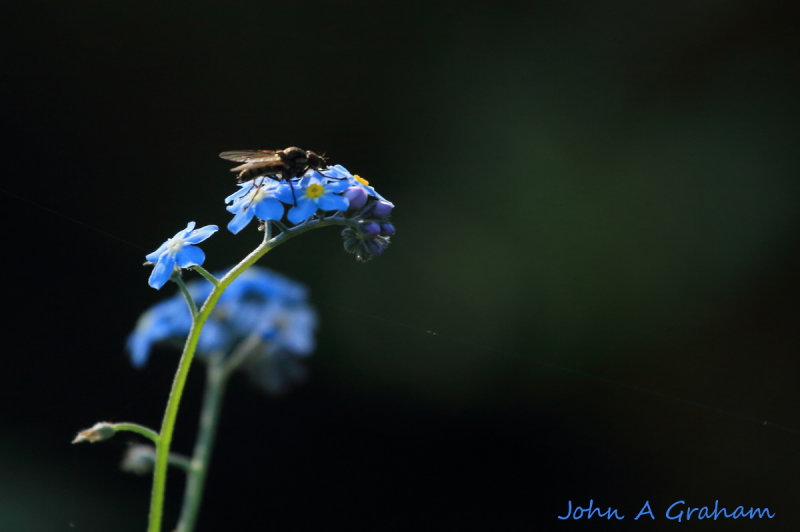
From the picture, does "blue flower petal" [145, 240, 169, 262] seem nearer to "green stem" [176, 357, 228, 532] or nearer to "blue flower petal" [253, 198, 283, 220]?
"blue flower petal" [253, 198, 283, 220]

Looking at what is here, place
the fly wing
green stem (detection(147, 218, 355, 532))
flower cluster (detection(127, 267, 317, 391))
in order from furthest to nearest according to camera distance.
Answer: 1. flower cluster (detection(127, 267, 317, 391))
2. the fly wing
3. green stem (detection(147, 218, 355, 532))

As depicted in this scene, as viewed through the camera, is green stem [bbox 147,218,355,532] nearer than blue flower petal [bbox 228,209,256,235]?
Yes

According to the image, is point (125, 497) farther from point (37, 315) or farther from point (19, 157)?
point (19, 157)

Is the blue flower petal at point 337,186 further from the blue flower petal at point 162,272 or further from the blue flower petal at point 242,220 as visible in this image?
the blue flower petal at point 162,272

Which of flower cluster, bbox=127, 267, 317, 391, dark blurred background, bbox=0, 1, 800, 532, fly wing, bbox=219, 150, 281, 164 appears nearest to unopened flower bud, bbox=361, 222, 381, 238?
fly wing, bbox=219, 150, 281, 164

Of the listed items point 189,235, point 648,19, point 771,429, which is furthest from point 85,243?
point 771,429

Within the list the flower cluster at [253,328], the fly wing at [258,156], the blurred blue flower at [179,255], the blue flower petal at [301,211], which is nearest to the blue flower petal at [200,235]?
the blurred blue flower at [179,255]
